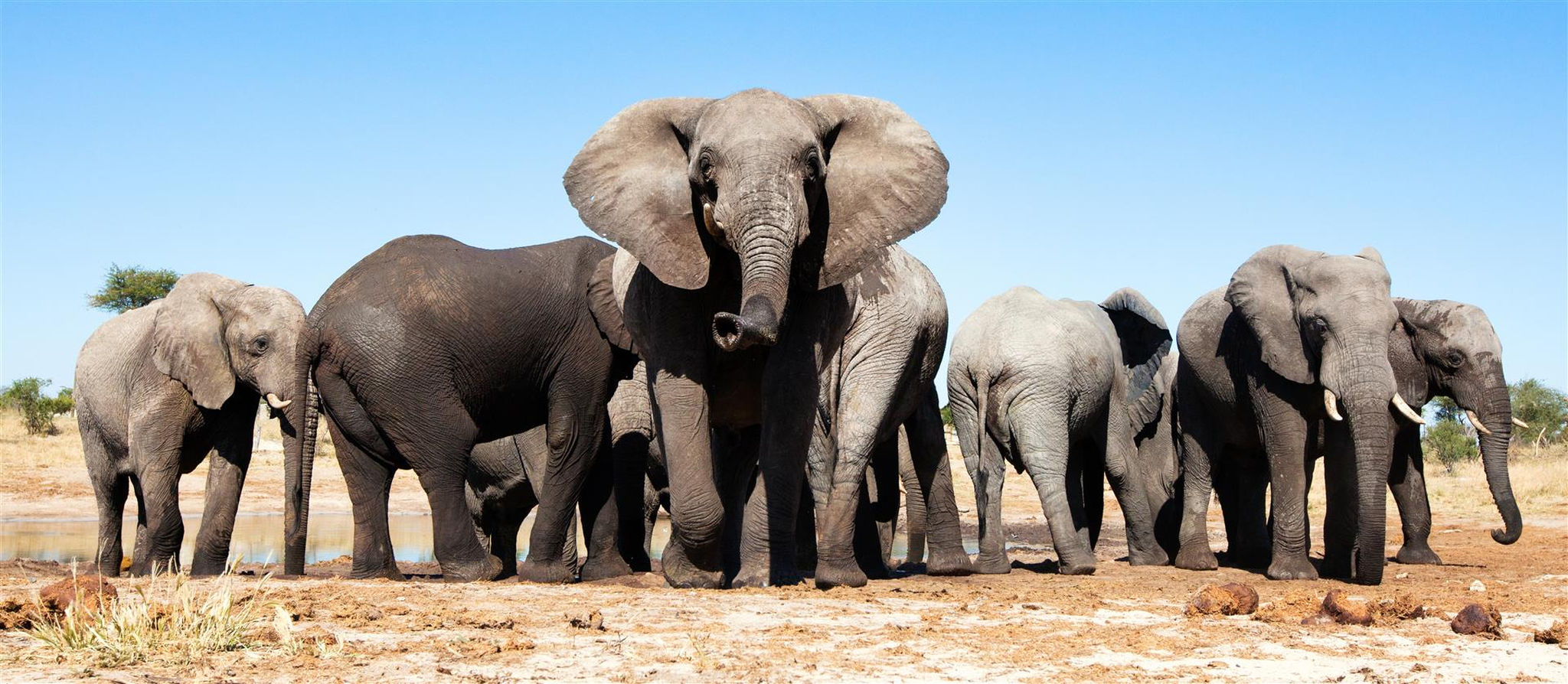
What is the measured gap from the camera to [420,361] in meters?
9.15

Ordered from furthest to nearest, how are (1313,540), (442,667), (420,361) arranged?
1. (1313,540)
2. (420,361)
3. (442,667)

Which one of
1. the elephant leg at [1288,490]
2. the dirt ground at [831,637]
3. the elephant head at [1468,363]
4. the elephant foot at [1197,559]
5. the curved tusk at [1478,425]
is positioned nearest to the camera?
the dirt ground at [831,637]

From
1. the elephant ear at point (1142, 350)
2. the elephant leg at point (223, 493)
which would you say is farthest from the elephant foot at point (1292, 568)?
the elephant leg at point (223, 493)

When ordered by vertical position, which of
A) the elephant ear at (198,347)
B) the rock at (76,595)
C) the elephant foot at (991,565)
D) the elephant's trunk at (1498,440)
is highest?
the elephant ear at (198,347)

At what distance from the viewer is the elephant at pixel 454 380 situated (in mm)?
9141

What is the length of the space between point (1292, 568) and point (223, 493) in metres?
7.21

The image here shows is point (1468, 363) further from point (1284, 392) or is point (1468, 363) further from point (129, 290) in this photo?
point (129, 290)

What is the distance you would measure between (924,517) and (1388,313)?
11.1 feet

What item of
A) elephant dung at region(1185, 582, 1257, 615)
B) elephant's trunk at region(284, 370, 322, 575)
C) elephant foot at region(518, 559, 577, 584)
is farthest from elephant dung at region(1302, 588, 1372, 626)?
elephant's trunk at region(284, 370, 322, 575)

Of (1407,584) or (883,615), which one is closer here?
(883,615)

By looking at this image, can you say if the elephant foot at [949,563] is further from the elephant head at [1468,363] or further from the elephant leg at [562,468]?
the elephant head at [1468,363]

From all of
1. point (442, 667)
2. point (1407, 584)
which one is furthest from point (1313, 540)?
point (442, 667)

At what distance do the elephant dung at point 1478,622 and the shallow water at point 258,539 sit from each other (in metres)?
9.04

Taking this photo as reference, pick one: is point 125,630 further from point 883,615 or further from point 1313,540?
point 1313,540
